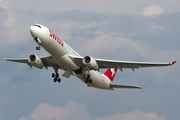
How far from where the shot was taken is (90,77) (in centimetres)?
4269

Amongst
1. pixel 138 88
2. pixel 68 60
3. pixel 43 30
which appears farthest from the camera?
pixel 138 88

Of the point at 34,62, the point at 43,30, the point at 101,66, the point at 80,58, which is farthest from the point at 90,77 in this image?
the point at 43,30

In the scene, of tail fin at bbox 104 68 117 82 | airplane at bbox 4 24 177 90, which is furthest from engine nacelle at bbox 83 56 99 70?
tail fin at bbox 104 68 117 82

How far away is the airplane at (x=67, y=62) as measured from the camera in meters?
35.6

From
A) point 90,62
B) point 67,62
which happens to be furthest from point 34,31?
point 90,62

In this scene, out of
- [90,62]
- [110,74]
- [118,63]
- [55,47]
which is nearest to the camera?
[55,47]

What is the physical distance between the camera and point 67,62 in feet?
125

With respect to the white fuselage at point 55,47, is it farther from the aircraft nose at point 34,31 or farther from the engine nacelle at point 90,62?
the engine nacelle at point 90,62

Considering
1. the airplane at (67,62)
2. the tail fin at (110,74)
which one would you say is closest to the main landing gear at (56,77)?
the airplane at (67,62)

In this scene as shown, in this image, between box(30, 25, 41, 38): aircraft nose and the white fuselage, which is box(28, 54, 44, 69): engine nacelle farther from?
box(30, 25, 41, 38): aircraft nose

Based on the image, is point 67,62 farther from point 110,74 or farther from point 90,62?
point 110,74

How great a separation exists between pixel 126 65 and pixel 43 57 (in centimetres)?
1080

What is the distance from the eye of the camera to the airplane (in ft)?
117

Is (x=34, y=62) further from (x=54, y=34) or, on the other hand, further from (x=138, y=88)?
(x=138, y=88)
